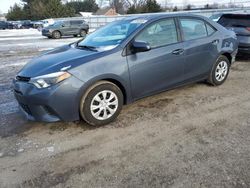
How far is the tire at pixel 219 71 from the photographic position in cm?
582

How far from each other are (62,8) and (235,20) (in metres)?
52.3

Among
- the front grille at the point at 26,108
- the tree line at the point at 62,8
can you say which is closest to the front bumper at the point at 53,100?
the front grille at the point at 26,108

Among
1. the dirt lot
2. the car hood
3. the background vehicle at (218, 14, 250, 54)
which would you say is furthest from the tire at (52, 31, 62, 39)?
the car hood

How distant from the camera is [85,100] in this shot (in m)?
4.03

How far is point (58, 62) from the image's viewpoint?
409 centimetres

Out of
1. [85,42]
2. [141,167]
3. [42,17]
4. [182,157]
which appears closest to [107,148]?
[141,167]

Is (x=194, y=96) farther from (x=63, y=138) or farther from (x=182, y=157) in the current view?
(x=63, y=138)

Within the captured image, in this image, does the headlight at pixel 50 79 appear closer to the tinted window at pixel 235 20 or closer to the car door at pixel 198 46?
the car door at pixel 198 46

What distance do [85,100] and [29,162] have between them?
113cm

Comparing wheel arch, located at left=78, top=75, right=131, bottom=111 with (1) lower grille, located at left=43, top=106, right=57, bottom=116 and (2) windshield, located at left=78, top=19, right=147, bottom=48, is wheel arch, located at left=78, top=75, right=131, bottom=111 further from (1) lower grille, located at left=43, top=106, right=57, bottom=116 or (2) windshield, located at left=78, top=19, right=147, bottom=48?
(2) windshield, located at left=78, top=19, right=147, bottom=48

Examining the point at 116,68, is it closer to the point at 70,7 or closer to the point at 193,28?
the point at 193,28

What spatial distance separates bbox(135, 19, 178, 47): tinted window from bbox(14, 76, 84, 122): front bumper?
4.38ft

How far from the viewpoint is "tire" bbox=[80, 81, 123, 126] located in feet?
13.3

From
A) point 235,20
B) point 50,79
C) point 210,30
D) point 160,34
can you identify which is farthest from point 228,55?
point 50,79
